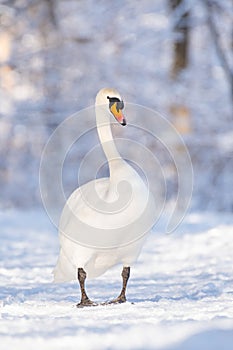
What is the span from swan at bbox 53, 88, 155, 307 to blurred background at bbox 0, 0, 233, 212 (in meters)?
10.4

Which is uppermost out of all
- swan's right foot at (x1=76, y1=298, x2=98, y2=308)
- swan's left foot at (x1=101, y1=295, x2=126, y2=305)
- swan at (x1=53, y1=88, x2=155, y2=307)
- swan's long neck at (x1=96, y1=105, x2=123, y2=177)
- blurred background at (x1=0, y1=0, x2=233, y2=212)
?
blurred background at (x1=0, y1=0, x2=233, y2=212)

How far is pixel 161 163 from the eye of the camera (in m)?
17.7

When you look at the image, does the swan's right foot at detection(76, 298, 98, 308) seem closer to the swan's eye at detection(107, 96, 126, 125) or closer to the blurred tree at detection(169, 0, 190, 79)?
the swan's eye at detection(107, 96, 126, 125)

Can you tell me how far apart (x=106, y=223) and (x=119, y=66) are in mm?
11091

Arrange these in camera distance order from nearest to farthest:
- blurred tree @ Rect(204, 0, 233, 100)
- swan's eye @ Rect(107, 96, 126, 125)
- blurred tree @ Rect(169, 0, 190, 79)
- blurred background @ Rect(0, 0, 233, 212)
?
swan's eye @ Rect(107, 96, 126, 125), blurred tree @ Rect(204, 0, 233, 100), blurred tree @ Rect(169, 0, 190, 79), blurred background @ Rect(0, 0, 233, 212)

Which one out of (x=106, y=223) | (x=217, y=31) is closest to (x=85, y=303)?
(x=106, y=223)

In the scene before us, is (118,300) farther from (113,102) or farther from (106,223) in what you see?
(113,102)

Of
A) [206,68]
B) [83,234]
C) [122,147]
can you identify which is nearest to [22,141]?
[122,147]

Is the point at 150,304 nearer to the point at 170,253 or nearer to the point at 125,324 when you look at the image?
the point at 125,324

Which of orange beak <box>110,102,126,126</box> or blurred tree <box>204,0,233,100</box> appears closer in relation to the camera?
orange beak <box>110,102,126,126</box>

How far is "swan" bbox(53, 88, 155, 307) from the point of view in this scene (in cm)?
552

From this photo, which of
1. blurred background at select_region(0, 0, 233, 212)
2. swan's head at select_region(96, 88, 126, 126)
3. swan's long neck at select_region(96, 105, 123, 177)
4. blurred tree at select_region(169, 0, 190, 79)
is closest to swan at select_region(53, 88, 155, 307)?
swan's long neck at select_region(96, 105, 123, 177)

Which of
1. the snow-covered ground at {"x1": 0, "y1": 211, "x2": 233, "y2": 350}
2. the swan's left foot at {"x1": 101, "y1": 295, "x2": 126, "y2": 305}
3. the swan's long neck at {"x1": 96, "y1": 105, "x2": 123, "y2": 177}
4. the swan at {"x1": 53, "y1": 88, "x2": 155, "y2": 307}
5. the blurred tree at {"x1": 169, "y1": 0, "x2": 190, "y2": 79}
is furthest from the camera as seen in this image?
the blurred tree at {"x1": 169, "y1": 0, "x2": 190, "y2": 79}

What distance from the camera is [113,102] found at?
6.33m
